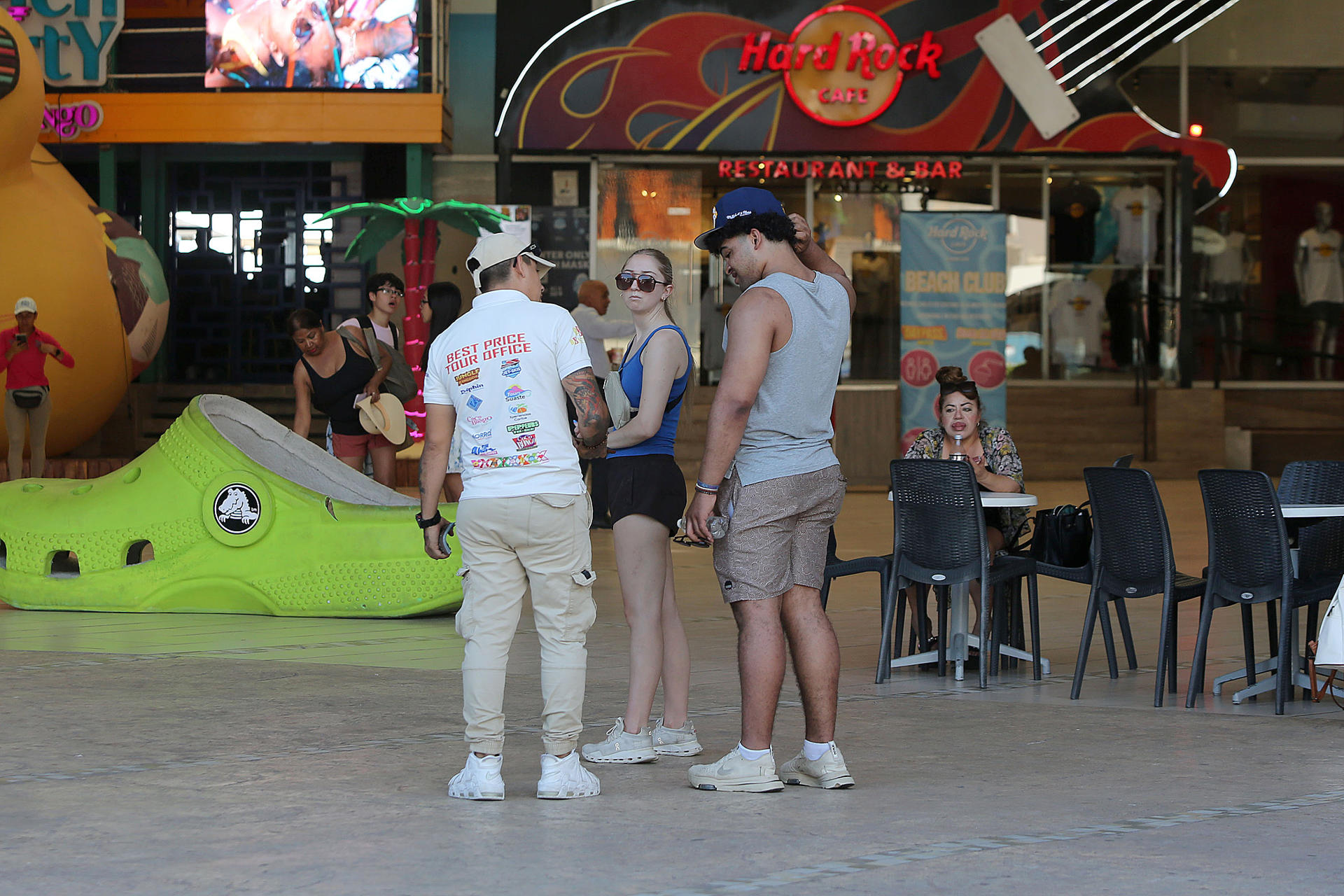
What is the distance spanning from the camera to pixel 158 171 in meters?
19.3

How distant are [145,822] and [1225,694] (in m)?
4.19

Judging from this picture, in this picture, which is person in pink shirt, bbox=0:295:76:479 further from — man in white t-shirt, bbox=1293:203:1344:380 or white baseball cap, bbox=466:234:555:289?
man in white t-shirt, bbox=1293:203:1344:380

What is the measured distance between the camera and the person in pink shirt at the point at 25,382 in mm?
13836

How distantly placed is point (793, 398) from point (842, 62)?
15167 millimetres

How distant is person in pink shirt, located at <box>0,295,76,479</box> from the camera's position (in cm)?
1384

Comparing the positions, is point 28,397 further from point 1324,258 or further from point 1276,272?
point 1324,258

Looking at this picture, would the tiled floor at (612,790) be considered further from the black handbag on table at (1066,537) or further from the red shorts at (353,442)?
the red shorts at (353,442)

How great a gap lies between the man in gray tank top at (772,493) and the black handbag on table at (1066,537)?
245cm

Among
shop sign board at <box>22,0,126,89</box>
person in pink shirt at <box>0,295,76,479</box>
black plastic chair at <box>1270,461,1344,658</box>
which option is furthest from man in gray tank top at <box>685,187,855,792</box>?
shop sign board at <box>22,0,126,89</box>

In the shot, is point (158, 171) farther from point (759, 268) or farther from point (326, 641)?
point (759, 268)

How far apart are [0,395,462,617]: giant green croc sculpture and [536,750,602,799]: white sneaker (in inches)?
146

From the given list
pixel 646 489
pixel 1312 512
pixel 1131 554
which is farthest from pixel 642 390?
pixel 1312 512

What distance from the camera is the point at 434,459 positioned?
4703 millimetres

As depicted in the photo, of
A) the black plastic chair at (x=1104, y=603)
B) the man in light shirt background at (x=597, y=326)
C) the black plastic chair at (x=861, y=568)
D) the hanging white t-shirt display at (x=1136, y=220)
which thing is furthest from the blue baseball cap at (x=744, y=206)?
the hanging white t-shirt display at (x=1136, y=220)
